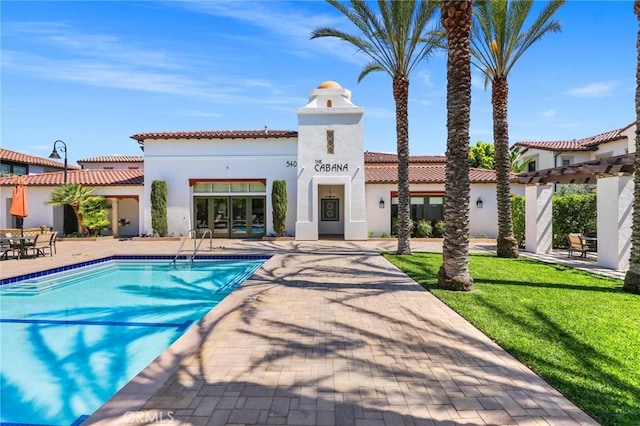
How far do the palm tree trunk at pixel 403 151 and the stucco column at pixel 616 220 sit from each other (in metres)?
7.23

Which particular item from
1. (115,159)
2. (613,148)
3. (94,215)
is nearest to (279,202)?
(94,215)

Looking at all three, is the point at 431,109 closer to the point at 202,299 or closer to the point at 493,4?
the point at 493,4

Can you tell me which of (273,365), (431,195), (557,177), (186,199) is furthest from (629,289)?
(186,199)

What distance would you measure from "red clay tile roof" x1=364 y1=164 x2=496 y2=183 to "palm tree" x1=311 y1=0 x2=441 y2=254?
7.91 meters

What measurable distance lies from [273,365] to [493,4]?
15.7 m

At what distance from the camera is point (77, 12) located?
1387cm

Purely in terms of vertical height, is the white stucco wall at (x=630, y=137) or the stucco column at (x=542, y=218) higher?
the white stucco wall at (x=630, y=137)

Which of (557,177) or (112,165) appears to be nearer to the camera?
(557,177)

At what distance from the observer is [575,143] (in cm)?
3662

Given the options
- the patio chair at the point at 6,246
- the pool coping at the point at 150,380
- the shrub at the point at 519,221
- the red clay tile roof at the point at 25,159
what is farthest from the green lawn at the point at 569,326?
the red clay tile roof at the point at 25,159

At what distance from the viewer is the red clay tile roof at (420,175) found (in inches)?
952

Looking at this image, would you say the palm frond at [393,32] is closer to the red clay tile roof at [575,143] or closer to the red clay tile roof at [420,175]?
the red clay tile roof at [420,175]

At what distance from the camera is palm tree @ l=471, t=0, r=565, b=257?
1417 centimetres

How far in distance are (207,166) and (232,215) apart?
12.3 feet
